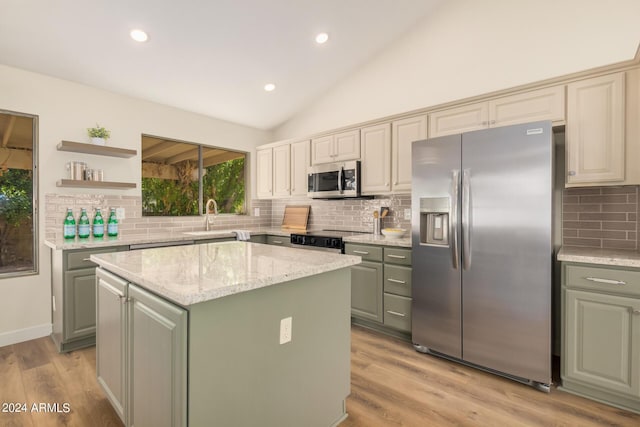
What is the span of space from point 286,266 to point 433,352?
1.88 m

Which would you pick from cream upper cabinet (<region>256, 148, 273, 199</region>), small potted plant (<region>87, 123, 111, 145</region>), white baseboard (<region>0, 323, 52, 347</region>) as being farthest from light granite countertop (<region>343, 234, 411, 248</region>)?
white baseboard (<region>0, 323, 52, 347</region>)

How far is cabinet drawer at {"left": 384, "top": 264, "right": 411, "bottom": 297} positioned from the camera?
2.99m

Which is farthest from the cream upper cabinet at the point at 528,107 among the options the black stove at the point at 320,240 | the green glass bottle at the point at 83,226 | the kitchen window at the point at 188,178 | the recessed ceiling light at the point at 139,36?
the green glass bottle at the point at 83,226

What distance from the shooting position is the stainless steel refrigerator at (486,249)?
86.7 inches

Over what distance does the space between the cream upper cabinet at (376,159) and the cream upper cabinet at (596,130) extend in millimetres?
1588

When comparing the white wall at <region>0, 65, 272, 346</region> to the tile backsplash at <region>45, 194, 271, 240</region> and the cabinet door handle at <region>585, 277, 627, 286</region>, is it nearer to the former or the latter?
the tile backsplash at <region>45, 194, 271, 240</region>

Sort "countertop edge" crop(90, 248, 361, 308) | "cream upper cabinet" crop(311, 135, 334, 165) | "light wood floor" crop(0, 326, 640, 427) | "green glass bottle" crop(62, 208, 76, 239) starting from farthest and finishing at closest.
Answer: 1. "cream upper cabinet" crop(311, 135, 334, 165)
2. "green glass bottle" crop(62, 208, 76, 239)
3. "light wood floor" crop(0, 326, 640, 427)
4. "countertop edge" crop(90, 248, 361, 308)

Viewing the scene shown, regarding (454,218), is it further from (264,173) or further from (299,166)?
(264,173)

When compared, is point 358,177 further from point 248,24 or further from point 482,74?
point 248,24

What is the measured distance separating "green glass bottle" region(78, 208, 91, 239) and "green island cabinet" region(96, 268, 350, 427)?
161 cm

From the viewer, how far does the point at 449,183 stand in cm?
260

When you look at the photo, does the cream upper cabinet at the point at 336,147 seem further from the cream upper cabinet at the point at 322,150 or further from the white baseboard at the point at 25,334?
the white baseboard at the point at 25,334

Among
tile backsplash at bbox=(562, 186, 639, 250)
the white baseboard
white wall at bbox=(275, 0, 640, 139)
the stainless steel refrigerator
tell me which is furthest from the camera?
the white baseboard

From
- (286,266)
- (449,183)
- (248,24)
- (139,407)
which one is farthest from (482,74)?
(139,407)
